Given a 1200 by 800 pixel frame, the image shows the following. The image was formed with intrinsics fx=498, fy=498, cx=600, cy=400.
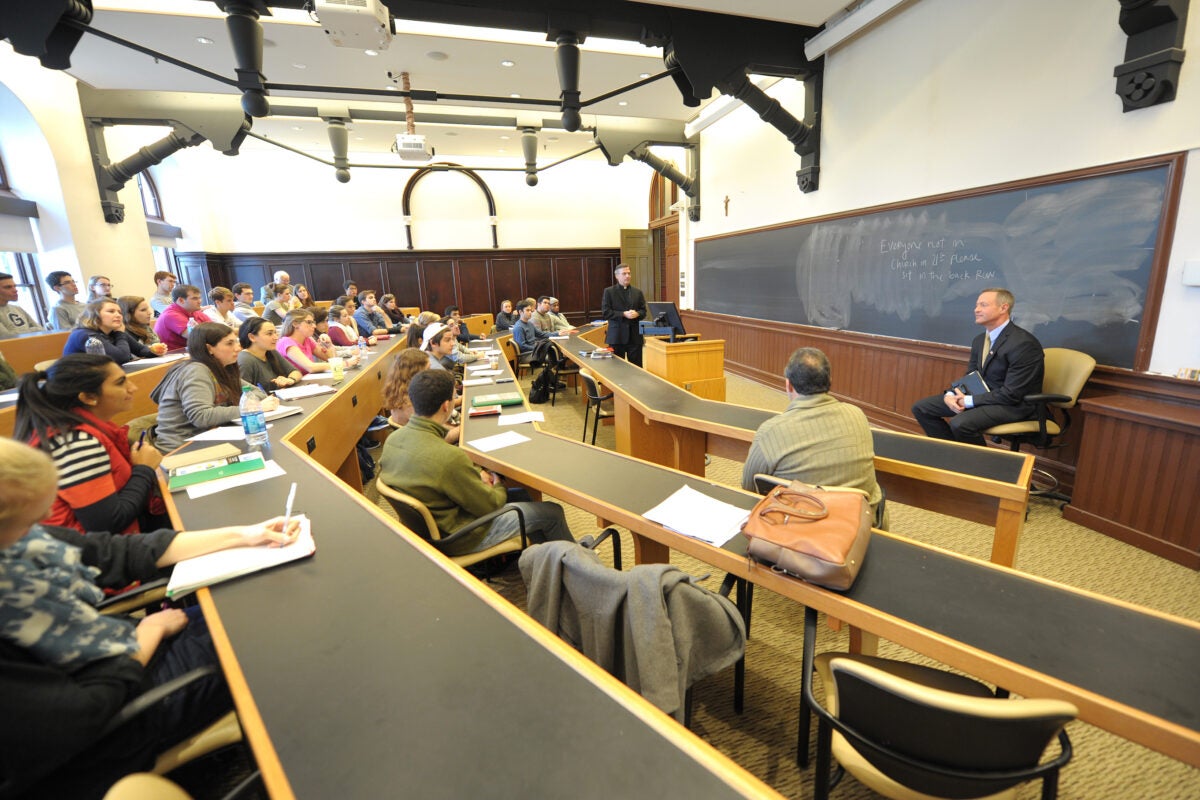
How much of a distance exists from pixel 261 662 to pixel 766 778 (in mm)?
1454

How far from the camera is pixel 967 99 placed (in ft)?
12.3

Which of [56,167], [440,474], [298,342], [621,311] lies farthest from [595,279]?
[440,474]

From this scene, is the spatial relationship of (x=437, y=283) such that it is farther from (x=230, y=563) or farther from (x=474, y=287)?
(x=230, y=563)

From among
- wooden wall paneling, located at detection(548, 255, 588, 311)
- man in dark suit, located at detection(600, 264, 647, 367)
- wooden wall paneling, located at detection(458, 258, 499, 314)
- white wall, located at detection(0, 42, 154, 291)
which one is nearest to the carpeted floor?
man in dark suit, located at detection(600, 264, 647, 367)

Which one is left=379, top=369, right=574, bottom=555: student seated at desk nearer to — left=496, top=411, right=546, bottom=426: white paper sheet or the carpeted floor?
the carpeted floor

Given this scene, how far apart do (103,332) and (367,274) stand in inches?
Result: 276

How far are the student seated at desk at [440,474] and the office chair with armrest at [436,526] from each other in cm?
4

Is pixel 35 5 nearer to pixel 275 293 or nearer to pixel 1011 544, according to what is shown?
pixel 275 293

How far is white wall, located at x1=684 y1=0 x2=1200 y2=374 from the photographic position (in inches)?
107

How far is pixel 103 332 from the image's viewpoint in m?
4.08

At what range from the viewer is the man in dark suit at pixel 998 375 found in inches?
122

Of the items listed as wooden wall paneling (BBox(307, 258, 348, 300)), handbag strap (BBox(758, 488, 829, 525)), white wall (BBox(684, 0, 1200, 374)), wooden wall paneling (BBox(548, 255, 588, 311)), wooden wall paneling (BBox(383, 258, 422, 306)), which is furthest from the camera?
wooden wall paneling (BBox(548, 255, 588, 311))

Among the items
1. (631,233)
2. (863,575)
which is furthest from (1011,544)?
(631,233)

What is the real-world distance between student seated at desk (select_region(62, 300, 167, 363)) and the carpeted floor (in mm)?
3957
